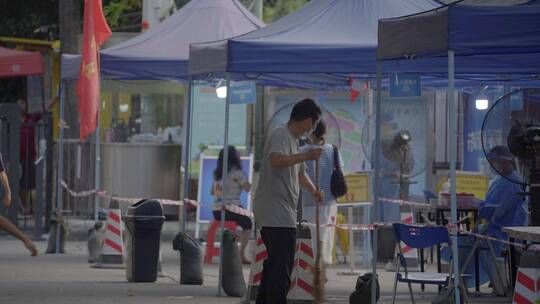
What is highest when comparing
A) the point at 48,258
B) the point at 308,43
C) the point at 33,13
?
the point at 33,13

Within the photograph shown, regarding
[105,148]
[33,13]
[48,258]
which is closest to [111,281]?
[48,258]

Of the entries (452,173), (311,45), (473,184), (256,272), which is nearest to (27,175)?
(473,184)

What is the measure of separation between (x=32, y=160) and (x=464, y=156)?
28.4 feet

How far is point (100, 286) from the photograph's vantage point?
14672mm

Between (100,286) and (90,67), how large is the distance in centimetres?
416

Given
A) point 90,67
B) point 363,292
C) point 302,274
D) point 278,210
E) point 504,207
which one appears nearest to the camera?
point 278,210

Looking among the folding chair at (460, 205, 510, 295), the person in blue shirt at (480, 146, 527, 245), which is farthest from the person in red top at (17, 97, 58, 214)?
the person in blue shirt at (480, 146, 527, 245)

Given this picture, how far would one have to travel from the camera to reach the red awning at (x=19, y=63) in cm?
2189

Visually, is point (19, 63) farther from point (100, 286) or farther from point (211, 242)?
point (100, 286)

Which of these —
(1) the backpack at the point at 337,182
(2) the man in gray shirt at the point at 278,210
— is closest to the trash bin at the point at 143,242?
(1) the backpack at the point at 337,182

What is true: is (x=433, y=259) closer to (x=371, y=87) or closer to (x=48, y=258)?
(x=371, y=87)

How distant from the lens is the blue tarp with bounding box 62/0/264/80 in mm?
18344

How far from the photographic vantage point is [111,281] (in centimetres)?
1533

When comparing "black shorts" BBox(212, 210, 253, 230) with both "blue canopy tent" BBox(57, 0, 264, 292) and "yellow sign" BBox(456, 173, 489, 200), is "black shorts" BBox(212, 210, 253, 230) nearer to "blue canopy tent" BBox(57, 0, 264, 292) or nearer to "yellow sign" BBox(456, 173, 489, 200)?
"blue canopy tent" BBox(57, 0, 264, 292)
